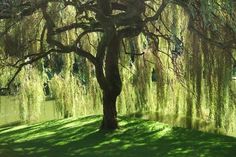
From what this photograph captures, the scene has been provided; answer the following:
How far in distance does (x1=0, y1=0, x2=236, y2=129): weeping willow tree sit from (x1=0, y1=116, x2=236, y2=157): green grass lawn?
2.18ft

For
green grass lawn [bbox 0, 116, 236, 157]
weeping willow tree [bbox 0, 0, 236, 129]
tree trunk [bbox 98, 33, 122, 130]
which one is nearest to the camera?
weeping willow tree [bbox 0, 0, 236, 129]

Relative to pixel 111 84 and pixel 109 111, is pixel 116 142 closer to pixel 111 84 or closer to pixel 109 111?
pixel 109 111

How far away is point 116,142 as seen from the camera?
10.3m

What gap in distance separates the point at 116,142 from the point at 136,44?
3905mm

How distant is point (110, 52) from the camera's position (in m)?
11.2

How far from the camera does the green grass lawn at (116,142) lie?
9328mm

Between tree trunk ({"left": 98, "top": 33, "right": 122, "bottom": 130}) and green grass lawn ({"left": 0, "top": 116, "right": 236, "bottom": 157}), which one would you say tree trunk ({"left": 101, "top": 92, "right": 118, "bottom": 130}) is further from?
green grass lawn ({"left": 0, "top": 116, "right": 236, "bottom": 157})

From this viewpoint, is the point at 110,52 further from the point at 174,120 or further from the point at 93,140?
the point at 174,120

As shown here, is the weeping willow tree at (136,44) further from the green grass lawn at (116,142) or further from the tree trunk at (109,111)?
the green grass lawn at (116,142)

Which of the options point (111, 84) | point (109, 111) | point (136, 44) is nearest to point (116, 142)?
point (109, 111)

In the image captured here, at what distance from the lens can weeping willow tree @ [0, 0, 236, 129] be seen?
28.1ft

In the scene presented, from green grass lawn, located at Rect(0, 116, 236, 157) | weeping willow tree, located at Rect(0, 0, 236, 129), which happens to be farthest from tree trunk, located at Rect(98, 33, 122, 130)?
green grass lawn, located at Rect(0, 116, 236, 157)

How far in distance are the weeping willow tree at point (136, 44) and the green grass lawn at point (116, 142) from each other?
2.18 feet

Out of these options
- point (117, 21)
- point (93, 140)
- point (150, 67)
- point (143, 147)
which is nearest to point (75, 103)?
point (150, 67)
